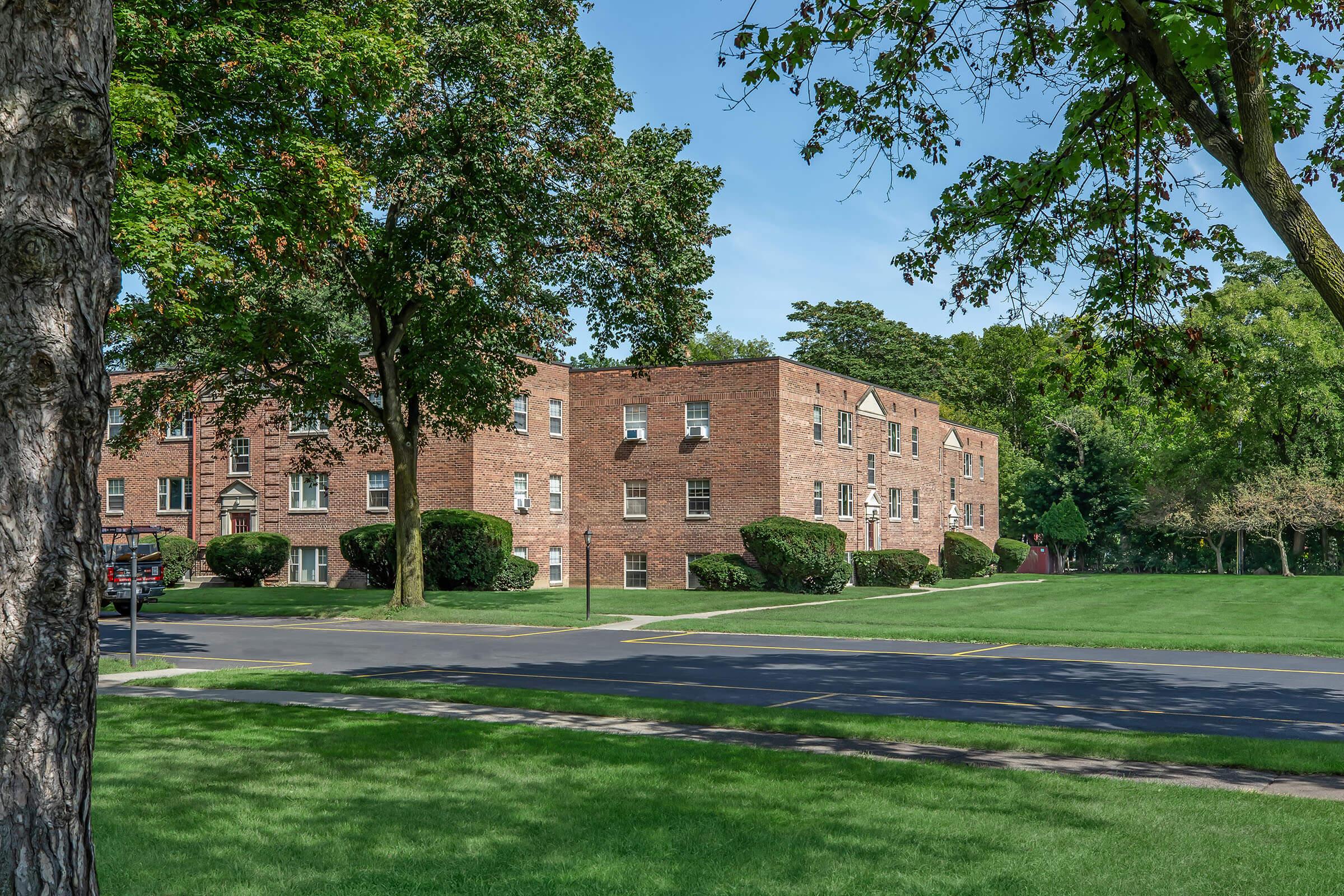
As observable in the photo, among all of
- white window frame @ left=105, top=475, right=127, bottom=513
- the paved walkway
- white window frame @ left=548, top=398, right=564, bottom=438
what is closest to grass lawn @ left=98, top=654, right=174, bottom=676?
the paved walkway

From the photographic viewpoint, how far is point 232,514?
1735 inches

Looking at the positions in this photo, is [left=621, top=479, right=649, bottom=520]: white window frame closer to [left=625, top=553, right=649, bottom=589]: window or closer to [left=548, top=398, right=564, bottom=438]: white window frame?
[left=625, top=553, right=649, bottom=589]: window

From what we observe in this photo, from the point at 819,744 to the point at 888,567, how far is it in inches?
1394

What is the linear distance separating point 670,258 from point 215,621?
13330mm

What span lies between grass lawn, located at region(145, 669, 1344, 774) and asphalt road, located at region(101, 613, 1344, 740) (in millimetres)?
889

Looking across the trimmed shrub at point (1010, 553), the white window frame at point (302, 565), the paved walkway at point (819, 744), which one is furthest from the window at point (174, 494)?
the trimmed shrub at point (1010, 553)

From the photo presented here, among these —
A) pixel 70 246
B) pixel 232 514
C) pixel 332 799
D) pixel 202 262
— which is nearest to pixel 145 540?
pixel 232 514

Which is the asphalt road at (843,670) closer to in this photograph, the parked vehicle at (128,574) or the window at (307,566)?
the parked vehicle at (128,574)

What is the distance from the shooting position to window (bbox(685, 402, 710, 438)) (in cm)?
4103

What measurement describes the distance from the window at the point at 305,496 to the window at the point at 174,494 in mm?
5359

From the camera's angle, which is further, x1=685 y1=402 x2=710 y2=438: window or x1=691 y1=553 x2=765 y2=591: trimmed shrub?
x1=685 y1=402 x2=710 y2=438: window

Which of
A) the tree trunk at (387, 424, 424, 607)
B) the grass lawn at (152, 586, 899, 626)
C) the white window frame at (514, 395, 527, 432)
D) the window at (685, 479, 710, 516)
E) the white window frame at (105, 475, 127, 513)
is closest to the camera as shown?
the grass lawn at (152, 586, 899, 626)

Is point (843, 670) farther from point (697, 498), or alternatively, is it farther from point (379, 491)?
point (379, 491)

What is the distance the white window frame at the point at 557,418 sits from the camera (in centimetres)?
4284
